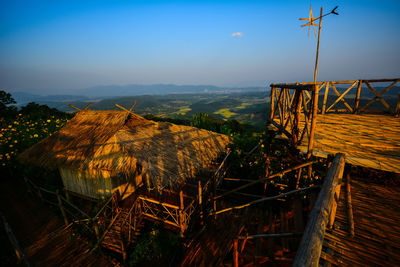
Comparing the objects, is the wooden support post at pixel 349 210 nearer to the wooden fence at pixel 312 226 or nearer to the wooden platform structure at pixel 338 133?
the wooden fence at pixel 312 226

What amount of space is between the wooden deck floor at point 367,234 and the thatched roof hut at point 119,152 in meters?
4.44

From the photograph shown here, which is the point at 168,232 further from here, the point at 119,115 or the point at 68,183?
the point at 68,183

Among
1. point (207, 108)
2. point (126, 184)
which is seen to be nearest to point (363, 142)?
point (126, 184)

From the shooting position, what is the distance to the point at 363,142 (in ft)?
17.3

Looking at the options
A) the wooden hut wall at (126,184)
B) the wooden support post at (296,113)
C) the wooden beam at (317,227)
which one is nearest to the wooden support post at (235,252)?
the wooden beam at (317,227)

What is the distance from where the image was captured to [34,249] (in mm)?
6035

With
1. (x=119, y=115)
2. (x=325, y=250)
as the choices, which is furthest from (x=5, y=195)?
(x=325, y=250)

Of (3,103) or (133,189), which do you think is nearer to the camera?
(133,189)

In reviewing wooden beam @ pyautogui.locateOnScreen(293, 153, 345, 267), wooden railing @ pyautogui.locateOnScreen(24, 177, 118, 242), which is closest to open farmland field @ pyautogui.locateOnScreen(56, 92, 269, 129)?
wooden railing @ pyautogui.locateOnScreen(24, 177, 118, 242)

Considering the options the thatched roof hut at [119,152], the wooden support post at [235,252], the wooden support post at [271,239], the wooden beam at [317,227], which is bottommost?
the wooden support post at [271,239]

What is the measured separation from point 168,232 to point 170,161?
9.63 ft

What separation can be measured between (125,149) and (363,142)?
811cm

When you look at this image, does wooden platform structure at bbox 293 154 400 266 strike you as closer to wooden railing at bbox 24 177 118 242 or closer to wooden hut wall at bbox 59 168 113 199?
wooden railing at bbox 24 177 118 242

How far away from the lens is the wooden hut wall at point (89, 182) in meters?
7.95
